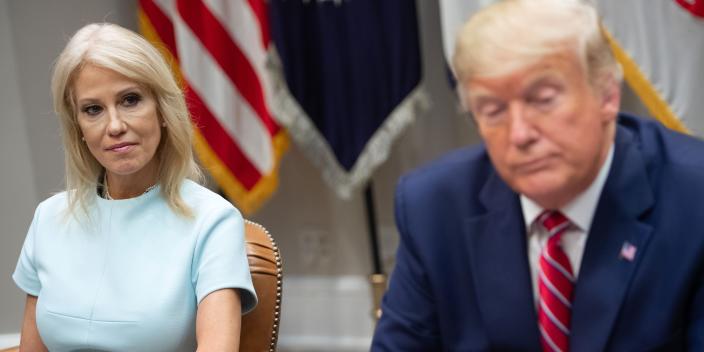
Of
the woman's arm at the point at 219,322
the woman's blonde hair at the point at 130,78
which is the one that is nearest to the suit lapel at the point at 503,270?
the woman's arm at the point at 219,322

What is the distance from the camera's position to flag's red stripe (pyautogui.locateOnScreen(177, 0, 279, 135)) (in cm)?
401

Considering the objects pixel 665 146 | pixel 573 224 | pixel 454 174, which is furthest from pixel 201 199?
pixel 665 146

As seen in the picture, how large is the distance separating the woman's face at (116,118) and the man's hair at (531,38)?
93cm

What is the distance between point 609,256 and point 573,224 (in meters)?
0.08

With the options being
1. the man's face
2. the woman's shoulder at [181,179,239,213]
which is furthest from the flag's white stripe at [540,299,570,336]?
the woman's shoulder at [181,179,239,213]

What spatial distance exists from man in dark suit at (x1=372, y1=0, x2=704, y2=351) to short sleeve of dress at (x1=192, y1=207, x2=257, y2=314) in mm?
424

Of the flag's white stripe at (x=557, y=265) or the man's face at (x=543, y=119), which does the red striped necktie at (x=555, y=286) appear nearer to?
the flag's white stripe at (x=557, y=265)

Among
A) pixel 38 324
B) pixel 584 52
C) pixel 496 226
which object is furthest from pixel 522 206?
pixel 38 324

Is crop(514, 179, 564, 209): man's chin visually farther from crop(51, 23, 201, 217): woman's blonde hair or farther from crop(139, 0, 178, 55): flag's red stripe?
crop(139, 0, 178, 55): flag's red stripe

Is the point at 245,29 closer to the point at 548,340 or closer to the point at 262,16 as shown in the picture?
the point at 262,16

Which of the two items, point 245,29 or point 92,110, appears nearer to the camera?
point 92,110

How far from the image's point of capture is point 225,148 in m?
4.09

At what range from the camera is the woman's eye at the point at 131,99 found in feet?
6.97

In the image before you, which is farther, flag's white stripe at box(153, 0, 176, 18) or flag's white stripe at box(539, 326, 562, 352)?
flag's white stripe at box(153, 0, 176, 18)
